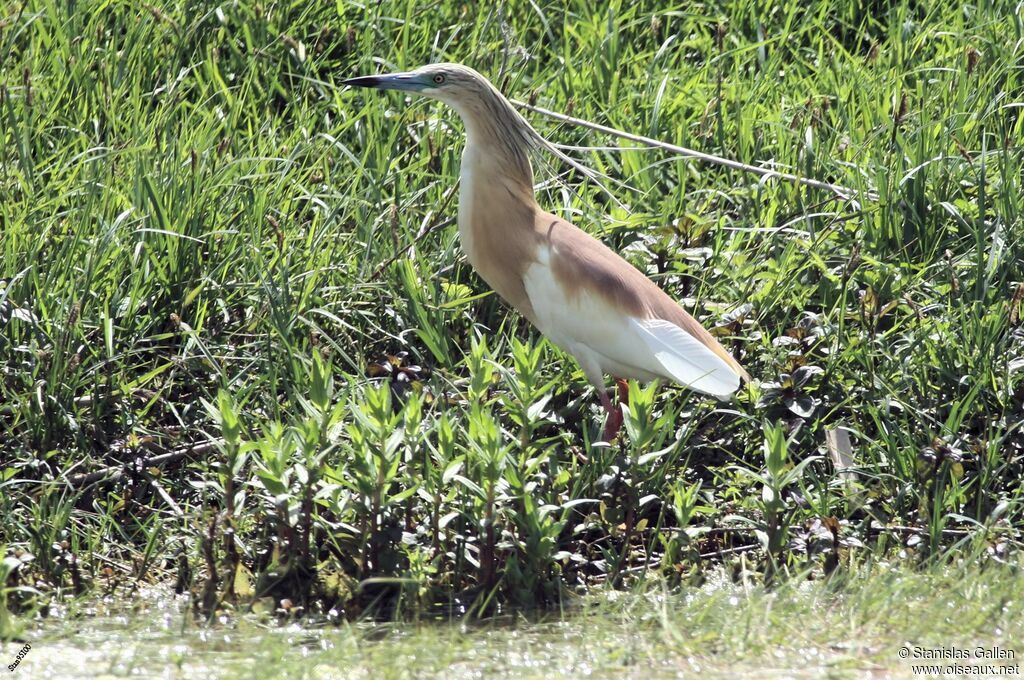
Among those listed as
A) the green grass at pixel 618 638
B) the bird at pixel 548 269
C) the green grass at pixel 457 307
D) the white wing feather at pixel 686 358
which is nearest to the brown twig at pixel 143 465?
the green grass at pixel 457 307

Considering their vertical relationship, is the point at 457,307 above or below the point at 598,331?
above

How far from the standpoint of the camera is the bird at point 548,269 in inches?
159

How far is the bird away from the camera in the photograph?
404 centimetres

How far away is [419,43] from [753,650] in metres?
3.26

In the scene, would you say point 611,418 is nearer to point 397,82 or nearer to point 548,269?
point 548,269

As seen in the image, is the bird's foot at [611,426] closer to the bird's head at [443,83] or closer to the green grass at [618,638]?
the green grass at [618,638]

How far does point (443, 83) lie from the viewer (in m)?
4.18

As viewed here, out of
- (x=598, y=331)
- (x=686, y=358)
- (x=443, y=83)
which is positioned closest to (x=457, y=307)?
(x=598, y=331)

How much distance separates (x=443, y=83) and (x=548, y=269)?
2.25ft

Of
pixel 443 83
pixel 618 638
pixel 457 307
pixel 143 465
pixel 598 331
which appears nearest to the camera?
pixel 618 638

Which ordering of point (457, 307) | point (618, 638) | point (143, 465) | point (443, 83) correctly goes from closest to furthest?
point (618, 638), point (143, 465), point (443, 83), point (457, 307)

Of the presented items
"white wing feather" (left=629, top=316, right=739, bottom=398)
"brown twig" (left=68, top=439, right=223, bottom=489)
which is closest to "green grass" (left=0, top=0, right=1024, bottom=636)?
"brown twig" (left=68, top=439, right=223, bottom=489)

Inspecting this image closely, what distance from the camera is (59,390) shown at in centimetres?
391

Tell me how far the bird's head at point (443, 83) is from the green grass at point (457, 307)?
0.41 metres
